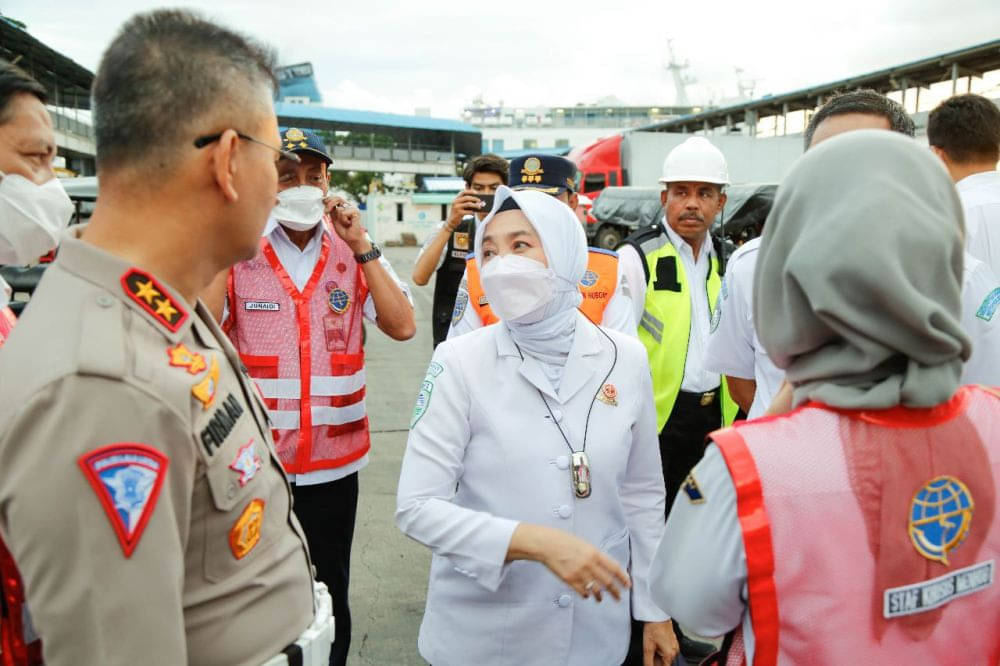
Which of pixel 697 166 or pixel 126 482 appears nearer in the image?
pixel 126 482

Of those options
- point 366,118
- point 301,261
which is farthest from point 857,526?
point 366,118

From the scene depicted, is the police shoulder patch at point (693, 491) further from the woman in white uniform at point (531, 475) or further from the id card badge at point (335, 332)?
the id card badge at point (335, 332)

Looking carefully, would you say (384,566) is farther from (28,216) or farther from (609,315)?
(28,216)

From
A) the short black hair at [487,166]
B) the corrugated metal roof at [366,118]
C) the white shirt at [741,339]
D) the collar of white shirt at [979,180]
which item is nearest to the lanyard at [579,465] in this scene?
the white shirt at [741,339]

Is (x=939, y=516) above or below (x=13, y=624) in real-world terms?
above

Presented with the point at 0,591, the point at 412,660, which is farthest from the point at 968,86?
the point at 0,591

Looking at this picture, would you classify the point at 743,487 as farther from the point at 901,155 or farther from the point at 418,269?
the point at 418,269

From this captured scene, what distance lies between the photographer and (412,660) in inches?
127

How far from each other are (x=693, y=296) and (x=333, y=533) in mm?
1884

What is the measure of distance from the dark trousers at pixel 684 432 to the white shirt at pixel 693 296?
2.8 inches

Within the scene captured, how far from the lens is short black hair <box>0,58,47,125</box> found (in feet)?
6.72

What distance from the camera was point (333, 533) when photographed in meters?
2.81

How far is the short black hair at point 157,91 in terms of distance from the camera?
1.17 meters

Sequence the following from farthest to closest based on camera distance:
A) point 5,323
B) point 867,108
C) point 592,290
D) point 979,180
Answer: point 592,290, point 979,180, point 867,108, point 5,323
